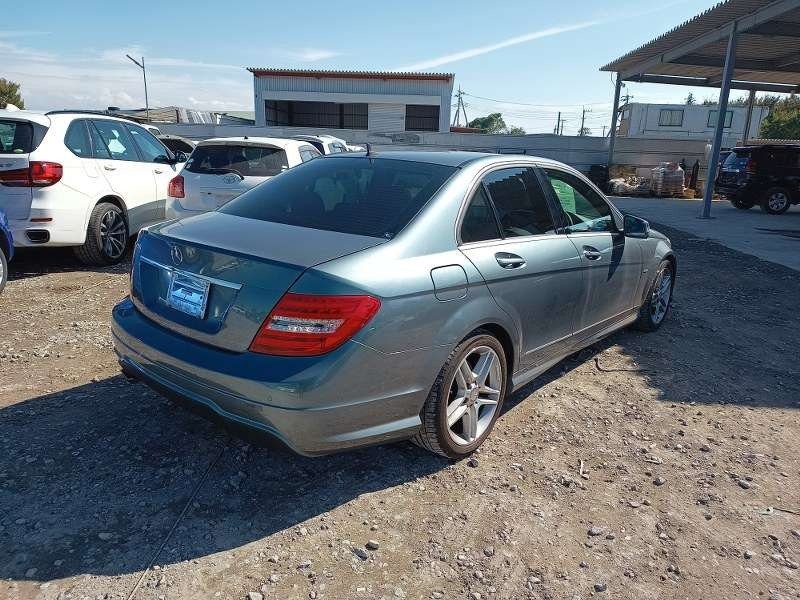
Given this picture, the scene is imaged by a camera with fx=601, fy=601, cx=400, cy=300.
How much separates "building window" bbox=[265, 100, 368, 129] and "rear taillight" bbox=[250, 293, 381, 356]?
37723 mm

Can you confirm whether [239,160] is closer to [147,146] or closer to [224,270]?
[147,146]

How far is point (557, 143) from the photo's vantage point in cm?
2608

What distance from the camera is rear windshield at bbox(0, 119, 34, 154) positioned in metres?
6.15

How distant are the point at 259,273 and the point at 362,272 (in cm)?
44

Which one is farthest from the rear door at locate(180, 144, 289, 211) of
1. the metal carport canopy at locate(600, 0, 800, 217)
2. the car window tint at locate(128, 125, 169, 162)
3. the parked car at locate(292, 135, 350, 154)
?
the metal carport canopy at locate(600, 0, 800, 217)

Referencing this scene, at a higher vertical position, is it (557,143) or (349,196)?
(557,143)

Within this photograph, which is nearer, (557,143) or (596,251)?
(596,251)

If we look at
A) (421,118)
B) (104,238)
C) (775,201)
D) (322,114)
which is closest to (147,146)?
(104,238)

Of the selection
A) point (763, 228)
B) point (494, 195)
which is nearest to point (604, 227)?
point (494, 195)

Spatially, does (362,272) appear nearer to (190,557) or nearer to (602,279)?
(190,557)

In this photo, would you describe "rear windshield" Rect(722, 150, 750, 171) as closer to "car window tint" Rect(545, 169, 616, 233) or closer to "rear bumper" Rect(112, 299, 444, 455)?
"car window tint" Rect(545, 169, 616, 233)

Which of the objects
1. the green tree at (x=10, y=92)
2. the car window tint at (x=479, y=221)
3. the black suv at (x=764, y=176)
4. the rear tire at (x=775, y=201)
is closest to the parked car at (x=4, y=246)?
the car window tint at (x=479, y=221)

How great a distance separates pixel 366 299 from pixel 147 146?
6.88 m

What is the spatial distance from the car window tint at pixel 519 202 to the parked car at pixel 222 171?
11.9 feet
